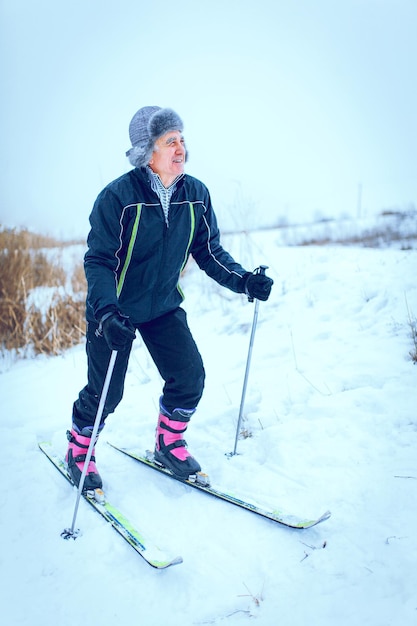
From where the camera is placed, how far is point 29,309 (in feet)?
19.1

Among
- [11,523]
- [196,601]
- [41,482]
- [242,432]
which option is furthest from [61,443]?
[196,601]

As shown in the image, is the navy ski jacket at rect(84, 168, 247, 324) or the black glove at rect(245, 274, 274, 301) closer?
the navy ski jacket at rect(84, 168, 247, 324)

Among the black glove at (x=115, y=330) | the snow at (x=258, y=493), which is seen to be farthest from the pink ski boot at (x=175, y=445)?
the black glove at (x=115, y=330)

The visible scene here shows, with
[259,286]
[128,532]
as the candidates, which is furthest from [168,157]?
[128,532]

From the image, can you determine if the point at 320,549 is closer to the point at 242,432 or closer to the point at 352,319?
the point at 242,432

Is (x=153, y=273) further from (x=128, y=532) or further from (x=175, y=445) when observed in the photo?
(x=128, y=532)

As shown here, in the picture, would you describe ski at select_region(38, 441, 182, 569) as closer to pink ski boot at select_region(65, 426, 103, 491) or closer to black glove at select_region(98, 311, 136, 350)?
pink ski boot at select_region(65, 426, 103, 491)

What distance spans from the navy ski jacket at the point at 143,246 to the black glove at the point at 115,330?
0.18 ft

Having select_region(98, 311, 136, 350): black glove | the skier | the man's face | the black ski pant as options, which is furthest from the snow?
the man's face

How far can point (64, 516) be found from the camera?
232cm

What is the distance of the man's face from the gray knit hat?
0.10 ft

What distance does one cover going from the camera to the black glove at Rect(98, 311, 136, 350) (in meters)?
2.04

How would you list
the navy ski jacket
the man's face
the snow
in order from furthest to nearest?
the man's face < the navy ski jacket < the snow

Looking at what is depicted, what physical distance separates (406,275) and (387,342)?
136 centimetres
